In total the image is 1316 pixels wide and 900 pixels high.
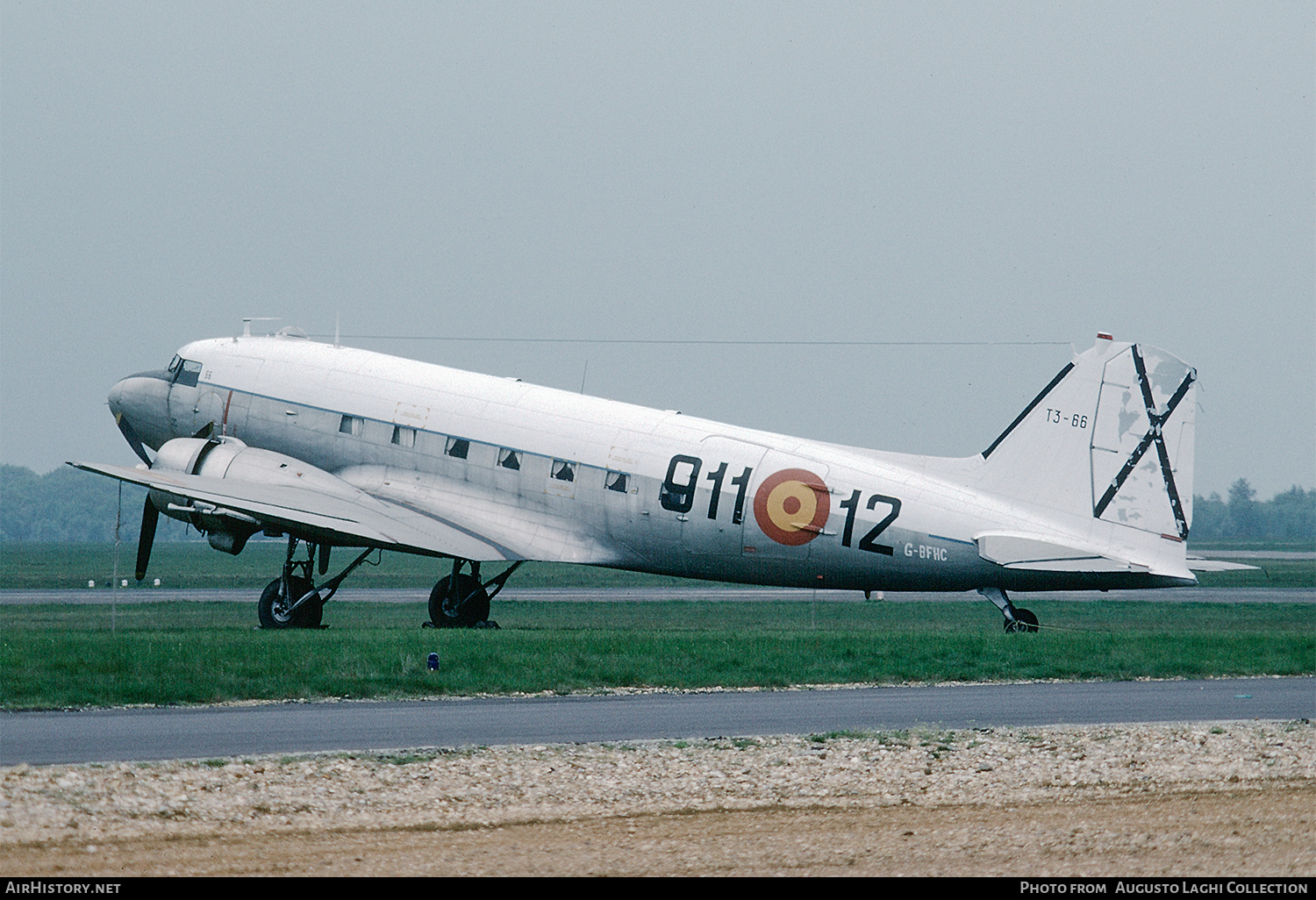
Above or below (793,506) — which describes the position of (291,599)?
below

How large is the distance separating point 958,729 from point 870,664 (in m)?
7.72

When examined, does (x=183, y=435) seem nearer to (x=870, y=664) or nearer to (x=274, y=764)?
(x=870, y=664)

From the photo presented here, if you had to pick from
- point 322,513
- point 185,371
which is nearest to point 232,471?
point 322,513

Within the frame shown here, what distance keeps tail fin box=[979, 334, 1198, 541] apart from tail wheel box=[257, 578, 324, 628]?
1493 cm

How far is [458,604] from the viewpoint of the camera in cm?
3409

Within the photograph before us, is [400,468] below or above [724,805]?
above

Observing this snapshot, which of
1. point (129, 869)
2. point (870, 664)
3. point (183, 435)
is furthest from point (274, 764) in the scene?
point (183, 435)

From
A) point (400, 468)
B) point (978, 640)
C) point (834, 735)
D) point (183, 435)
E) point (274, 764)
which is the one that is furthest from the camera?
point (183, 435)

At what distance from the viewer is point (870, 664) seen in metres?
27.1

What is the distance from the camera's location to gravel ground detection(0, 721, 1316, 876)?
1241 centimetres

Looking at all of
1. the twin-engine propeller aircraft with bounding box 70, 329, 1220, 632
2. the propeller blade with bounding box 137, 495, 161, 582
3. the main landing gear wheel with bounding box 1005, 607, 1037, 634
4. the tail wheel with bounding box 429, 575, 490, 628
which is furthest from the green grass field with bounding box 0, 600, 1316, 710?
the twin-engine propeller aircraft with bounding box 70, 329, 1220, 632

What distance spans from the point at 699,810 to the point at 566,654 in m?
12.1

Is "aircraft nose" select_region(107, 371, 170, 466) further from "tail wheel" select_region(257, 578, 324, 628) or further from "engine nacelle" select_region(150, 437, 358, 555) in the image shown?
"tail wheel" select_region(257, 578, 324, 628)

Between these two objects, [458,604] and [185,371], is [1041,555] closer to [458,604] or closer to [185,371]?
[458,604]
